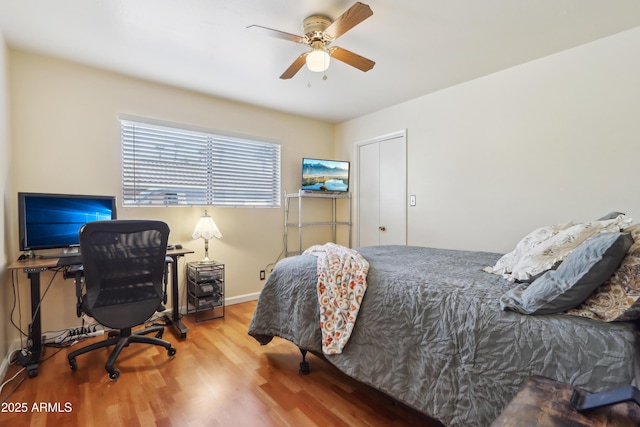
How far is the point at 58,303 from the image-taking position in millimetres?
2648

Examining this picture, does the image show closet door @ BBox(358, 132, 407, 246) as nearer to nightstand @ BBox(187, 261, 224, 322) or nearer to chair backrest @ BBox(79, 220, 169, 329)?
nightstand @ BBox(187, 261, 224, 322)

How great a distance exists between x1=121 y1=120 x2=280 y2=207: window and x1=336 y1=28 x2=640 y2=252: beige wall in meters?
1.80

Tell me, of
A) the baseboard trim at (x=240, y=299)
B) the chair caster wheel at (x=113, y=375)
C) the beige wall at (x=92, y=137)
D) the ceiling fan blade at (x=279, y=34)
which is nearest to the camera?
the ceiling fan blade at (x=279, y=34)

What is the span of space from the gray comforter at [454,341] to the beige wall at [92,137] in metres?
1.78

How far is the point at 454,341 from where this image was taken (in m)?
1.31

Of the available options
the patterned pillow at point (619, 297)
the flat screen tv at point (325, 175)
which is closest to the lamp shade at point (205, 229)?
the flat screen tv at point (325, 175)

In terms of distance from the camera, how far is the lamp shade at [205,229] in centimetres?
311

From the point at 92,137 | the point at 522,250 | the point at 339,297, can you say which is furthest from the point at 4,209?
the point at 522,250

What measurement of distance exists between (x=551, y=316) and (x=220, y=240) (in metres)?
3.13

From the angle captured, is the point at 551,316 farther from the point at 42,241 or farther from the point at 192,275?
the point at 42,241

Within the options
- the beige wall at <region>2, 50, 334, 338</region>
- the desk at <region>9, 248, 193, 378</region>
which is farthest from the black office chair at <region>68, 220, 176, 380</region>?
the beige wall at <region>2, 50, 334, 338</region>

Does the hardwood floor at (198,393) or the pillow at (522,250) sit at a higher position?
the pillow at (522,250)

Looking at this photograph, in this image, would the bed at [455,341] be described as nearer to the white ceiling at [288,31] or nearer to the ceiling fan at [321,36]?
the ceiling fan at [321,36]

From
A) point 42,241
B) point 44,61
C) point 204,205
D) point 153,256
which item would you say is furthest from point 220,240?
point 44,61
